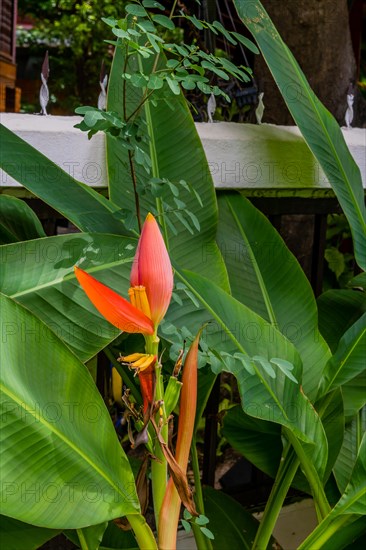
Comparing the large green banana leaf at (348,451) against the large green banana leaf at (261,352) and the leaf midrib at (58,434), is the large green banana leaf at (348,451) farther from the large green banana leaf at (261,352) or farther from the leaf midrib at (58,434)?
the leaf midrib at (58,434)

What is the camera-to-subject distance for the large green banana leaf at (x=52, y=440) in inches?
51.3

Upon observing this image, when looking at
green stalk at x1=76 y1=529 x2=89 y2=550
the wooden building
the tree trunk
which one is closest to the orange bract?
green stalk at x1=76 y1=529 x2=89 y2=550

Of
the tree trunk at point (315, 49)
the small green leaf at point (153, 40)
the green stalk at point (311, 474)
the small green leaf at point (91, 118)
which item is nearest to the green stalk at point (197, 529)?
the green stalk at point (311, 474)

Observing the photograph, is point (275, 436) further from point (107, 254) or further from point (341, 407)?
point (107, 254)

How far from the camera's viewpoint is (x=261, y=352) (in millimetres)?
1655

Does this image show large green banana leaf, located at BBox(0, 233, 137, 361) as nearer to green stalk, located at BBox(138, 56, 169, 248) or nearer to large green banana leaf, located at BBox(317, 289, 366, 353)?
green stalk, located at BBox(138, 56, 169, 248)

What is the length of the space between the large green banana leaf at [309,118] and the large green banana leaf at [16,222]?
0.71 metres

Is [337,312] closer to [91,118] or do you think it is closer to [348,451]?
[348,451]

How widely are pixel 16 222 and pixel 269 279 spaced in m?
0.69

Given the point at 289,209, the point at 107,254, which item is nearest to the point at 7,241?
the point at 107,254

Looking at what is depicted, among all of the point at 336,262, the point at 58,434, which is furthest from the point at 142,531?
the point at 336,262

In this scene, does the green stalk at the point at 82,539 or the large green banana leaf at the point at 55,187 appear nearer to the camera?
the green stalk at the point at 82,539

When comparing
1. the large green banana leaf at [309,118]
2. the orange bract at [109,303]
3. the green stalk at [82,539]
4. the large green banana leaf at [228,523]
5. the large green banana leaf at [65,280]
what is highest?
the large green banana leaf at [309,118]

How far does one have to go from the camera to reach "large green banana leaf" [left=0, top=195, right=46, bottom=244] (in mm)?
1757
